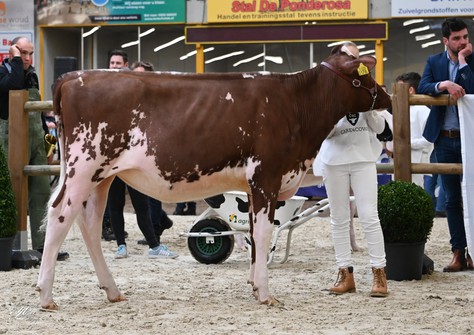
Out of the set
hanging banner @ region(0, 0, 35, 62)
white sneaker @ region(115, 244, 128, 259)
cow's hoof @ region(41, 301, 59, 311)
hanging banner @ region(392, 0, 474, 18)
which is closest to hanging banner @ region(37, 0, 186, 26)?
hanging banner @ region(0, 0, 35, 62)

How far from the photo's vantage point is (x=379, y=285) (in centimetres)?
763

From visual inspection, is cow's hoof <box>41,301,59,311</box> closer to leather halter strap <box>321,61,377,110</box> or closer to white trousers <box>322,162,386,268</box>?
white trousers <box>322,162,386,268</box>

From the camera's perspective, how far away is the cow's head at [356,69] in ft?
24.3

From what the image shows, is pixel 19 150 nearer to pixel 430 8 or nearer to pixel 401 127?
pixel 401 127

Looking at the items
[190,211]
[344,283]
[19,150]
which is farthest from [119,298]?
[190,211]

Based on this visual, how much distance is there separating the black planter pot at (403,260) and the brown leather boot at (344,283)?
0.69 m

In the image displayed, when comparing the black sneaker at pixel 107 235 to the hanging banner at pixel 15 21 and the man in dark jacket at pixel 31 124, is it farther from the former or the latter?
the hanging banner at pixel 15 21

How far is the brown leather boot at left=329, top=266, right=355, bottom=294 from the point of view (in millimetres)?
7832

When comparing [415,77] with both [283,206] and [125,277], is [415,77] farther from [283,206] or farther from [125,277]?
[125,277]

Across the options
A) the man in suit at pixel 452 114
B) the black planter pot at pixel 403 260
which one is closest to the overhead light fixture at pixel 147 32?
the man in suit at pixel 452 114

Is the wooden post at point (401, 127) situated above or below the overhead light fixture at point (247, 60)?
below

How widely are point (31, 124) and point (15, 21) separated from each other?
16.7m

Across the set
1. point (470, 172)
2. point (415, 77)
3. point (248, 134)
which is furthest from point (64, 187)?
point (415, 77)

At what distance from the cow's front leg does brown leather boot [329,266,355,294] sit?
2.39 feet
